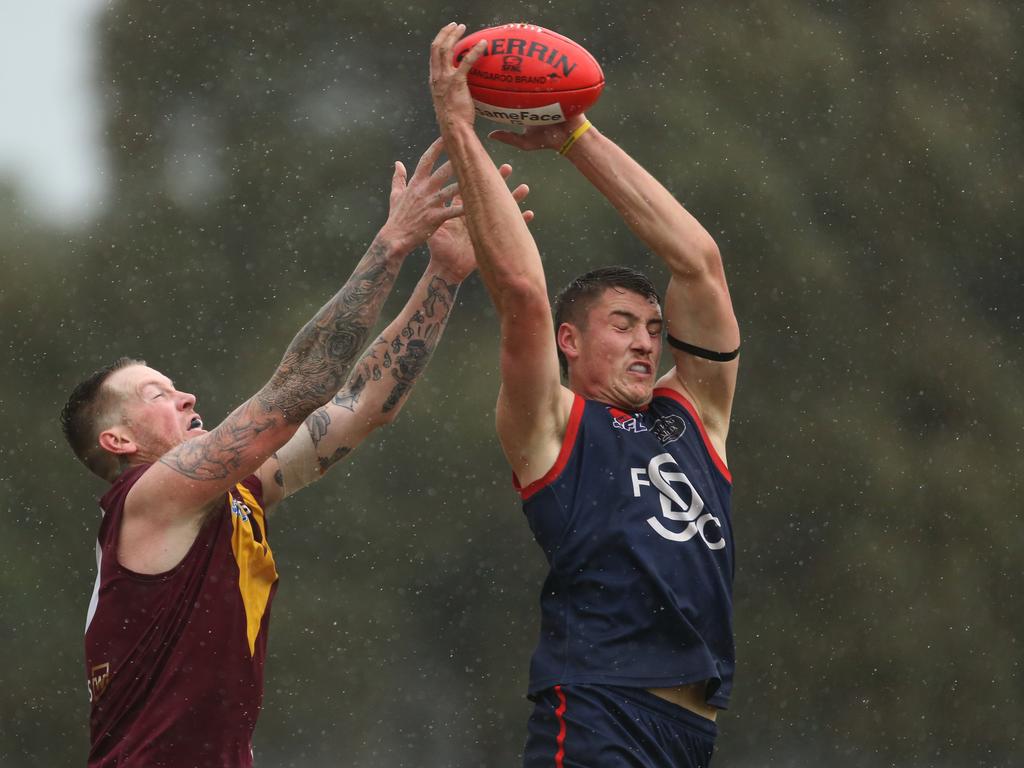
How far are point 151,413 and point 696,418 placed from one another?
67.2 inches

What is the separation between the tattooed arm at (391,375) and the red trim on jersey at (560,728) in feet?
4.04


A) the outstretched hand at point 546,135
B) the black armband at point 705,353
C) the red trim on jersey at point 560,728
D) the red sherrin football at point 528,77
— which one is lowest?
the red trim on jersey at point 560,728

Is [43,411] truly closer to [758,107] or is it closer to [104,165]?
[104,165]

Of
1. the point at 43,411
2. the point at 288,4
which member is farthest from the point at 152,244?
the point at 288,4

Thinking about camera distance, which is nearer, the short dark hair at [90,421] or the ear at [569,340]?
the short dark hair at [90,421]

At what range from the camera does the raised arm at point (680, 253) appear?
15.0 ft

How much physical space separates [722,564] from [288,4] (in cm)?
1220

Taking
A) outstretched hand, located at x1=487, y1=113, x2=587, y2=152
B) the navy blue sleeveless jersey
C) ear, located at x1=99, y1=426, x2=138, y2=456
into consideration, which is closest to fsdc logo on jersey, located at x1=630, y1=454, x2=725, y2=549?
the navy blue sleeveless jersey

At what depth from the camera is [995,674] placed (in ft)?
45.7

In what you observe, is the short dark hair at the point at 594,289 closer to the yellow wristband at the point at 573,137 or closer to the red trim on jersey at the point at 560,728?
the yellow wristband at the point at 573,137

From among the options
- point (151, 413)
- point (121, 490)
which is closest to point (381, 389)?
point (151, 413)

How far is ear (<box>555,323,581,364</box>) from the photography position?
475 centimetres

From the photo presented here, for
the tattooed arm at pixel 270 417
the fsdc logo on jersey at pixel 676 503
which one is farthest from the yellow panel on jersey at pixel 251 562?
the fsdc logo on jersey at pixel 676 503

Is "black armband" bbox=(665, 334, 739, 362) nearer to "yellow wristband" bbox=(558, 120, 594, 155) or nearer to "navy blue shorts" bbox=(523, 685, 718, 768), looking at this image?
"yellow wristband" bbox=(558, 120, 594, 155)
